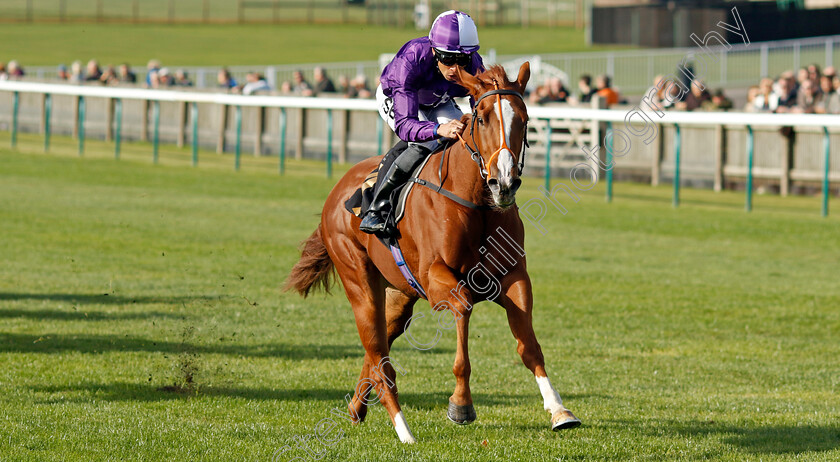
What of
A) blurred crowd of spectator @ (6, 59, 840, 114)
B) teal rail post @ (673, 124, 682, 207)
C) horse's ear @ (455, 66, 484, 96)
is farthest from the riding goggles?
teal rail post @ (673, 124, 682, 207)

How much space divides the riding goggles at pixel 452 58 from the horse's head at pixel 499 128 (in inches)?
18.3

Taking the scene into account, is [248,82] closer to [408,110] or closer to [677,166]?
[677,166]

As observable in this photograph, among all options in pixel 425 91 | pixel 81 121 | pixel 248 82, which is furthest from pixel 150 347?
pixel 248 82

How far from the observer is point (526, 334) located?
16.8 ft

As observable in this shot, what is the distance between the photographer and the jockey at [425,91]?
18.4ft

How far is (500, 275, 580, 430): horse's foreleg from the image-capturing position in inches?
197

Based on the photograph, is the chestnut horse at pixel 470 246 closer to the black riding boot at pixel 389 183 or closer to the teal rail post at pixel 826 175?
the black riding boot at pixel 389 183

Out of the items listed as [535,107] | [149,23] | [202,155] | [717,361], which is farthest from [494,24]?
[717,361]

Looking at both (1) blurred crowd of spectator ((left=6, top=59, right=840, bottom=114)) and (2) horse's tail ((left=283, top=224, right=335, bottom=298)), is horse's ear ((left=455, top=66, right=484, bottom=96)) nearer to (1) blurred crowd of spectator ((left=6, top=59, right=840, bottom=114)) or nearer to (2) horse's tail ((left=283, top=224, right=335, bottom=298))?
(2) horse's tail ((left=283, top=224, right=335, bottom=298))

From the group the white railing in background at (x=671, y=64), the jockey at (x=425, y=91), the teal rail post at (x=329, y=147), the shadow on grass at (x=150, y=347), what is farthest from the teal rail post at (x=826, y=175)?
the white railing in background at (x=671, y=64)

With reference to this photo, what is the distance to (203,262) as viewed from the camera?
12109mm

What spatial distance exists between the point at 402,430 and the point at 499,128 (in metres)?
1.71

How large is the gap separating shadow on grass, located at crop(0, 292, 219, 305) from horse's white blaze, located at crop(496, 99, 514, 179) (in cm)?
566

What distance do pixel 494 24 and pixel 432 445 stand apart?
180ft
